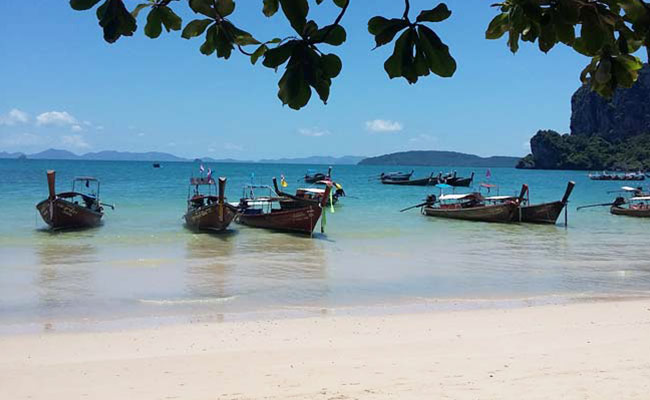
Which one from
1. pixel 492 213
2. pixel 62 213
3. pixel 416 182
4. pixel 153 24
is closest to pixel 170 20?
pixel 153 24

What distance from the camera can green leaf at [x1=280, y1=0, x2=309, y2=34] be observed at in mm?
1479

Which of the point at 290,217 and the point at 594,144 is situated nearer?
the point at 290,217

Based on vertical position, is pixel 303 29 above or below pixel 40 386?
above

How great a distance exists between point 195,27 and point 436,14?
29.3 inches

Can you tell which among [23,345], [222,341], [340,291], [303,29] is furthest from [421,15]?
[340,291]

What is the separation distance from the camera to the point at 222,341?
8.66 m

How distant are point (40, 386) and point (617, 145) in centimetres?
14601

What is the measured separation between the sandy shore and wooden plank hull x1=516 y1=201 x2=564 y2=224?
793 inches

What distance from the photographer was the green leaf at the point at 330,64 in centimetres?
157

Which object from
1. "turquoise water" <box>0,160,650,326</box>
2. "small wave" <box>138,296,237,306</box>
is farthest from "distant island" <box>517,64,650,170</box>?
"small wave" <box>138,296,237,306</box>

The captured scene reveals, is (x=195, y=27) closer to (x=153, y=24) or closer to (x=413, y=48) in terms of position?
(x=153, y=24)

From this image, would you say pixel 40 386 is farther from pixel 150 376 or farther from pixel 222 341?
pixel 222 341

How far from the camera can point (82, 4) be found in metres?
1.54

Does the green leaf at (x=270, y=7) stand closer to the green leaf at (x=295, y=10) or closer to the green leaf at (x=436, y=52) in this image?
the green leaf at (x=295, y=10)
